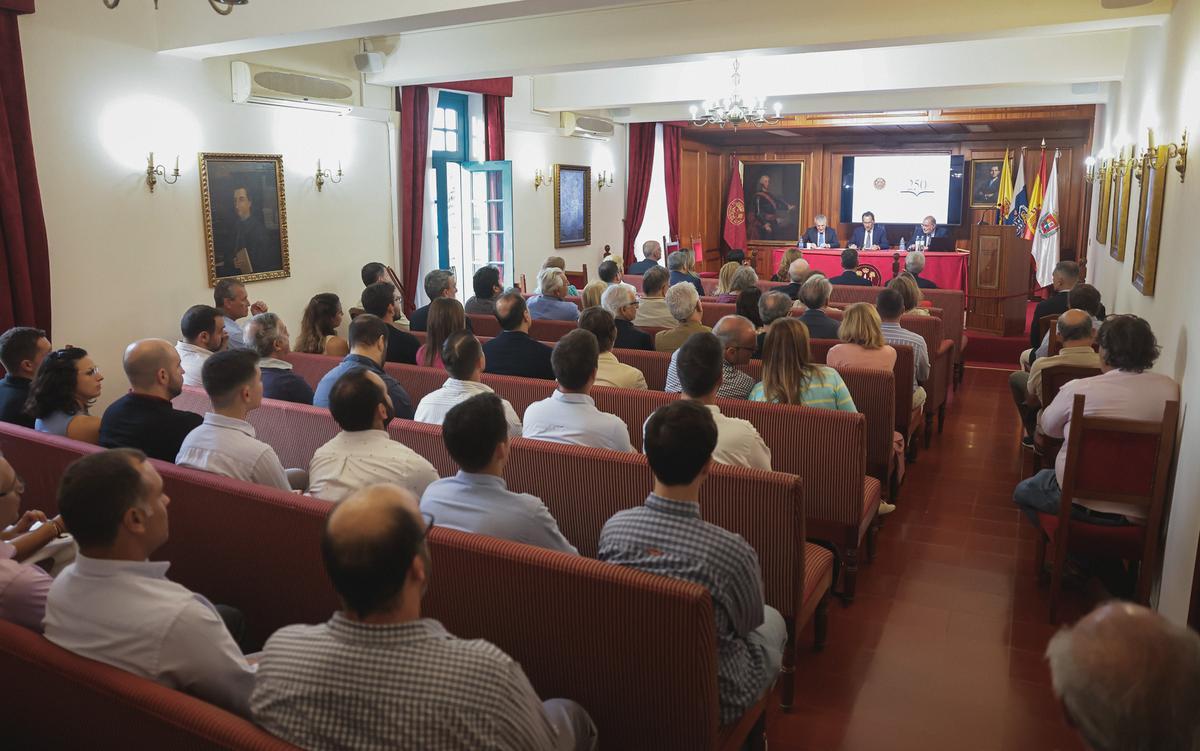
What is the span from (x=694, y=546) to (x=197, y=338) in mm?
3575

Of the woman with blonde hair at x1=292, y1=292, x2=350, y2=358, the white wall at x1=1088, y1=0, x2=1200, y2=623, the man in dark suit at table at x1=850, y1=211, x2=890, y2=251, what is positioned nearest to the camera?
the white wall at x1=1088, y1=0, x2=1200, y2=623

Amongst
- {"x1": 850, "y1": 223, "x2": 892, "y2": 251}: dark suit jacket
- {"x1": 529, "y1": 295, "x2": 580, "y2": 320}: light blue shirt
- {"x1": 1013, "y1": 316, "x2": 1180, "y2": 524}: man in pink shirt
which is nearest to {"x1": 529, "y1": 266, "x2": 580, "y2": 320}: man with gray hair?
{"x1": 529, "y1": 295, "x2": 580, "y2": 320}: light blue shirt

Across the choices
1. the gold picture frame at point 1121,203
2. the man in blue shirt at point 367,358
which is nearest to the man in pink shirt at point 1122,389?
the gold picture frame at point 1121,203

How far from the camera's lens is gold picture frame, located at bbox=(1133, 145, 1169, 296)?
4.39 meters

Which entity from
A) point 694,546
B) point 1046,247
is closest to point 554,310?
point 694,546

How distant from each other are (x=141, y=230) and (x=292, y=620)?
4402 millimetres

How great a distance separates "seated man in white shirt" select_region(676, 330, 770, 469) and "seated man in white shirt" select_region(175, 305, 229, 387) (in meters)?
2.72

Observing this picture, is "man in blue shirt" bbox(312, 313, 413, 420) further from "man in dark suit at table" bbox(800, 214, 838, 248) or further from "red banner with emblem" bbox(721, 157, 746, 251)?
"red banner with emblem" bbox(721, 157, 746, 251)

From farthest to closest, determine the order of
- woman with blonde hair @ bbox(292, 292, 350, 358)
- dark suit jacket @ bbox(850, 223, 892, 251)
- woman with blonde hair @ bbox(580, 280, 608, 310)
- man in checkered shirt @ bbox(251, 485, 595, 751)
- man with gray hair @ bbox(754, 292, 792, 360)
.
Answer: dark suit jacket @ bbox(850, 223, 892, 251)
woman with blonde hair @ bbox(580, 280, 608, 310)
man with gray hair @ bbox(754, 292, 792, 360)
woman with blonde hair @ bbox(292, 292, 350, 358)
man in checkered shirt @ bbox(251, 485, 595, 751)

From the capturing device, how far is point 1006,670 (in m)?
3.27

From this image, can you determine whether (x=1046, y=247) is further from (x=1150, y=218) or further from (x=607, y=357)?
(x=607, y=357)

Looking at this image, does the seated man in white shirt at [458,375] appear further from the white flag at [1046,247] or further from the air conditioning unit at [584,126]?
the white flag at [1046,247]

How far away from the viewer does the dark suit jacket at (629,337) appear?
550 centimetres

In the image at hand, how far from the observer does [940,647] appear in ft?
11.3
